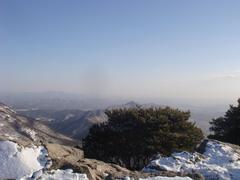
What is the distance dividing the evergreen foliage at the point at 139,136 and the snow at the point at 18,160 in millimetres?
15105

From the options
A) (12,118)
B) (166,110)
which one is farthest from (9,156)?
(12,118)

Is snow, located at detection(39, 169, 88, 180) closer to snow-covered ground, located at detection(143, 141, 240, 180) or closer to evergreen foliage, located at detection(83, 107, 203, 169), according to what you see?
snow-covered ground, located at detection(143, 141, 240, 180)

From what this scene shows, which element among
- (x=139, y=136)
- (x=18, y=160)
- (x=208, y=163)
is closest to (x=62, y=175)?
(x=18, y=160)

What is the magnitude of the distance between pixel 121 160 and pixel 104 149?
1.31 meters

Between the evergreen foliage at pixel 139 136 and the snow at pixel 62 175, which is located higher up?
the snow at pixel 62 175

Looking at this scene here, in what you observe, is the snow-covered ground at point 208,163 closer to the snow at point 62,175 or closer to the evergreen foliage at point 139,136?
the snow at point 62,175

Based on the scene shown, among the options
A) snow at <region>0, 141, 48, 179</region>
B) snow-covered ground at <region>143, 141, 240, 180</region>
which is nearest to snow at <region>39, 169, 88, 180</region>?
snow at <region>0, 141, 48, 179</region>

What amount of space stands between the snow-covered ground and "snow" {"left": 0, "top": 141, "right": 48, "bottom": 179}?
10.3 ft

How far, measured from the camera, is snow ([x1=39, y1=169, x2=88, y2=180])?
918cm

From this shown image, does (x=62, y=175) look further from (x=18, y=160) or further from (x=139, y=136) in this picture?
(x=139, y=136)

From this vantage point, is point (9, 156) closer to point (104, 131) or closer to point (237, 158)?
point (237, 158)

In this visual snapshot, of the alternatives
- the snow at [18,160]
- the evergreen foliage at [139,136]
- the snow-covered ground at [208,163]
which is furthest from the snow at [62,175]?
the evergreen foliage at [139,136]

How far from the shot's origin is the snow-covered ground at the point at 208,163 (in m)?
11.7

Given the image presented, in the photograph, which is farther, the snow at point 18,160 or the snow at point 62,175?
the snow at point 18,160
